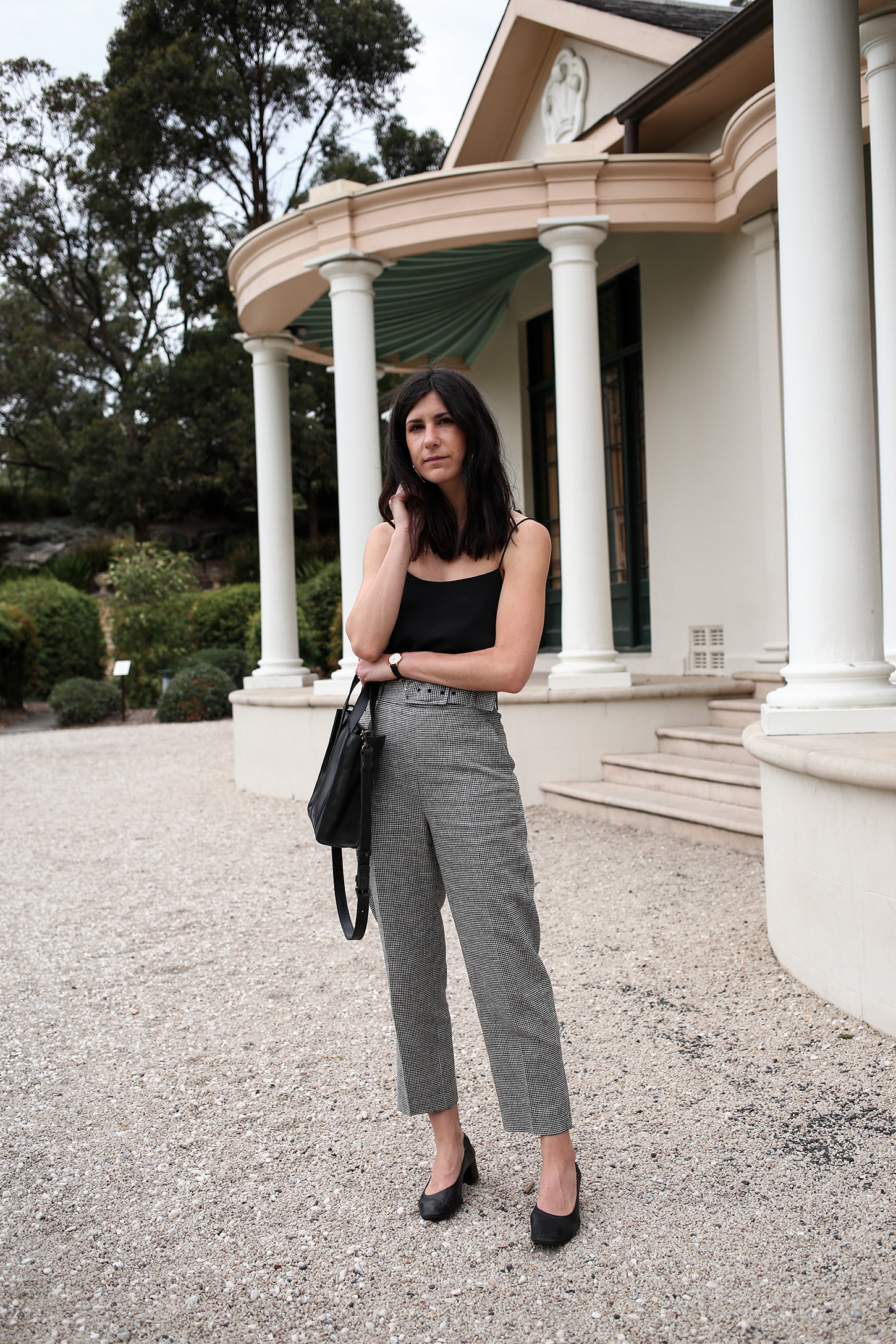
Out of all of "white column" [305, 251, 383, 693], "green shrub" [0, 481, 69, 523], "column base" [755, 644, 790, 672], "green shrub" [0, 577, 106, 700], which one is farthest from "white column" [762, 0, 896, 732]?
"green shrub" [0, 481, 69, 523]

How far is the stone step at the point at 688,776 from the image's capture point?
5566 millimetres

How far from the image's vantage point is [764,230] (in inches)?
282

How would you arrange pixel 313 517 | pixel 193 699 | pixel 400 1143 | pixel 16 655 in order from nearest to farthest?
pixel 400 1143 < pixel 193 699 < pixel 16 655 < pixel 313 517

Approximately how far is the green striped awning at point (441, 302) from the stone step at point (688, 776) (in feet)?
12.6

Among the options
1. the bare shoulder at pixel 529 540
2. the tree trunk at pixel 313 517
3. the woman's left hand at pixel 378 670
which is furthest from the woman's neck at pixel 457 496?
the tree trunk at pixel 313 517

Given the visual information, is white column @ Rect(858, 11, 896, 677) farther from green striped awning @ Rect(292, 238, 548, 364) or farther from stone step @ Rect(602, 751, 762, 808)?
green striped awning @ Rect(292, 238, 548, 364)

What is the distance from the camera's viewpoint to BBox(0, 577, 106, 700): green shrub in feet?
57.7

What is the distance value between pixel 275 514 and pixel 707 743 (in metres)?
4.48

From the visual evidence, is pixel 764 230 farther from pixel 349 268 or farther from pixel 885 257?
pixel 349 268

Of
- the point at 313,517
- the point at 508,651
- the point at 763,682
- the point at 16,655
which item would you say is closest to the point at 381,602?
the point at 508,651

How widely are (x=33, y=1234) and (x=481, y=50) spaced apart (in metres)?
11.0

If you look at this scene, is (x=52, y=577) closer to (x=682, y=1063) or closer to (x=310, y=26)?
(x=310, y=26)

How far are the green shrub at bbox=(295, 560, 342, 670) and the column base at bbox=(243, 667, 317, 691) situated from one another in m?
7.50

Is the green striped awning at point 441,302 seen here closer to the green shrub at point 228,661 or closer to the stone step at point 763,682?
the stone step at point 763,682
